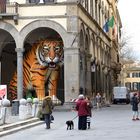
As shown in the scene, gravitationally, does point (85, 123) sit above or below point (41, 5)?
below

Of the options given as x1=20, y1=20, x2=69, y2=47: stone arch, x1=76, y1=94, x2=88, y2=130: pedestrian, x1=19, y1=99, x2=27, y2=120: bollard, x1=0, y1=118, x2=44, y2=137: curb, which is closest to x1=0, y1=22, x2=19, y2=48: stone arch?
x1=20, y1=20, x2=69, y2=47: stone arch

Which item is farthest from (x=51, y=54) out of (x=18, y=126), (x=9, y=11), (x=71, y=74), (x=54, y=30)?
(x=18, y=126)

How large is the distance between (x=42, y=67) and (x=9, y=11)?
5.72 m

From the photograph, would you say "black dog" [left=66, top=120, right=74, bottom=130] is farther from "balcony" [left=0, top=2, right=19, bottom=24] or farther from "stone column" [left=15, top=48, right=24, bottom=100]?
"balcony" [left=0, top=2, right=19, bottom=24]

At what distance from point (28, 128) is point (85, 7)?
2830cm

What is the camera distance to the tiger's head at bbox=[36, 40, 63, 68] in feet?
160

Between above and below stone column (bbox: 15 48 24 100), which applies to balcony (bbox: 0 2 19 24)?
above

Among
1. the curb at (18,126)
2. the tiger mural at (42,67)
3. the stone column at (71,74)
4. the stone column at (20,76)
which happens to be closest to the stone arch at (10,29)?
the stone column at (20,76)

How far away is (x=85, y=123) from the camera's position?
25.1 meters

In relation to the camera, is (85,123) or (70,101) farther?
(70,101)

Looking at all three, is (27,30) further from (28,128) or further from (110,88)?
(110,88)

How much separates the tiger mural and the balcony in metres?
3.57

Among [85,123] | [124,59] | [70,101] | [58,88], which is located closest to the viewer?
[85,123]

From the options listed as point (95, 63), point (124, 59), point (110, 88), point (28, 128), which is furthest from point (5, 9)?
point (124, 59)
